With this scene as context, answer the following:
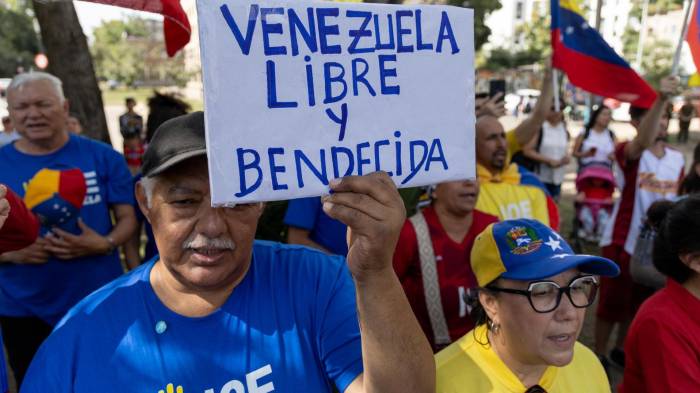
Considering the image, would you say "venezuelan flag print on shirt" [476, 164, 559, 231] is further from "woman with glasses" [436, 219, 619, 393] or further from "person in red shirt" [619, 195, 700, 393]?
"woman with glasses" [436, 219, 619, 393]

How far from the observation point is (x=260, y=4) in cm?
124

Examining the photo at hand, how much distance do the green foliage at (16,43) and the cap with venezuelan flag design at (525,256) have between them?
4856 centimetres

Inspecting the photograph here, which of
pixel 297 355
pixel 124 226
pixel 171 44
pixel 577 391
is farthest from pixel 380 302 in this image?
pixel 124 226

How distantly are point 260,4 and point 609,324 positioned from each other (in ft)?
12.7

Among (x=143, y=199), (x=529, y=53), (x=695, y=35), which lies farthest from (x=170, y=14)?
(x=529, y=53)

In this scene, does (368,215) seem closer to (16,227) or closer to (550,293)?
(550,293)

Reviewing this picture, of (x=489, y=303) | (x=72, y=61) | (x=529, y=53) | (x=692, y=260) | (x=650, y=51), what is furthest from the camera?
(x=529, y=53)

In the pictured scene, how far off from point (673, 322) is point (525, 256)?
60cm

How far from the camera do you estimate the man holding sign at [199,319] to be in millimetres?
1442

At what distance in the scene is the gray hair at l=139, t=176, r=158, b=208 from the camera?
5.11ft

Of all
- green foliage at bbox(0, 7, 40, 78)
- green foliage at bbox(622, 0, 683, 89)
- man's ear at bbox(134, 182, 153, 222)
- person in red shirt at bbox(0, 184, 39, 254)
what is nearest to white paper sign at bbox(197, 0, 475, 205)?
man's ear at bbox(134, 182, 153, 222)

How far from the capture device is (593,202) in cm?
749

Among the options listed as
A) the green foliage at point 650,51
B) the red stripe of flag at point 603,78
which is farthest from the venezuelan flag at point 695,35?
the green foliage at point 650,51

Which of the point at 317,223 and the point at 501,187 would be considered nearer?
the point at 317,223
